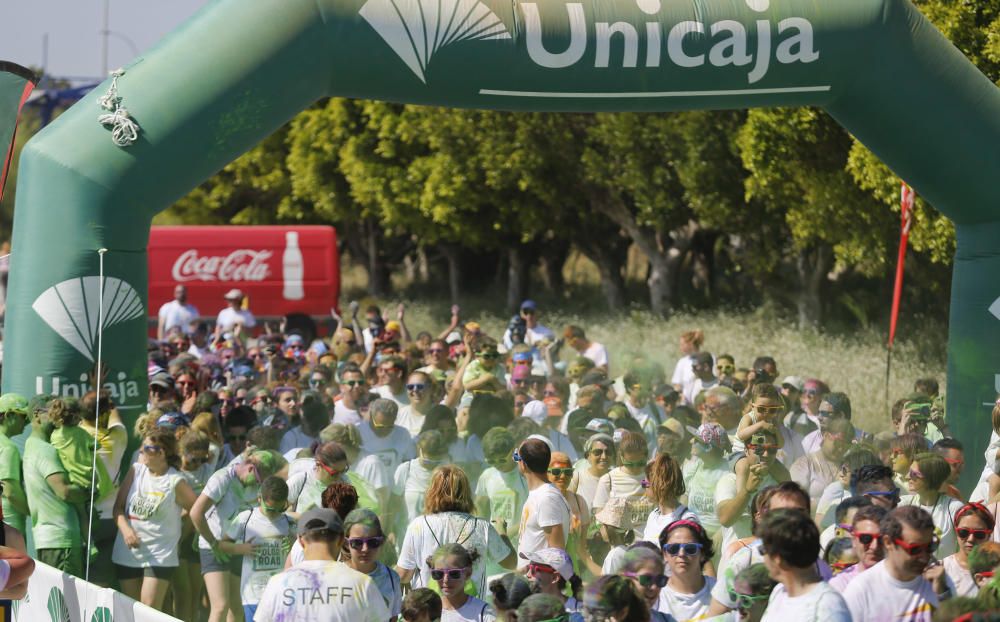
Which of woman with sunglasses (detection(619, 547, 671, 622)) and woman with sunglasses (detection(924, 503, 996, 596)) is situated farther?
woman with sunglasses (detection(924, 503, 996, 596))

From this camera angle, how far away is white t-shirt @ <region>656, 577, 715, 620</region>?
5.04 m

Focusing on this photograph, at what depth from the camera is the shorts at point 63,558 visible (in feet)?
23.9

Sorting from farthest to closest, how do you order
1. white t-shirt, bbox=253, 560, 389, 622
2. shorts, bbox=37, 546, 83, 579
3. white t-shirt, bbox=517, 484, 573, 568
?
1. shorts, bbox=37, 546, 83, 579
2. white t-shirt, bbox=517, 484, 573, 568
3. white t-shirt, bbox=253, 560, 389, 622

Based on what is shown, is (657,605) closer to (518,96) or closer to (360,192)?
(518,96)

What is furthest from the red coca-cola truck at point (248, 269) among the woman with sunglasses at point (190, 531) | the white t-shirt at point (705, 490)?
the white t-shirt at point (705, 490)

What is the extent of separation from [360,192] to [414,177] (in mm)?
2494

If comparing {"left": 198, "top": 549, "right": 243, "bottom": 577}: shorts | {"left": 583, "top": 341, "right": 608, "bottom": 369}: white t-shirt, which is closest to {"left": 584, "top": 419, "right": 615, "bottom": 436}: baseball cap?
{"left": 198, "top": 549, "right": 243, "bottom": 577}: shorts

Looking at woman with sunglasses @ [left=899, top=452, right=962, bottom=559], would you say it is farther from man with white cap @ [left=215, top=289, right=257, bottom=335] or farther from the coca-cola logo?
the coca-cola logo

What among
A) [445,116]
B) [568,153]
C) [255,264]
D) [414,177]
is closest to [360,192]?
[414,177]

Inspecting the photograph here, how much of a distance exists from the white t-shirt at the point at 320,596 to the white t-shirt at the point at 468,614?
0.28 meters

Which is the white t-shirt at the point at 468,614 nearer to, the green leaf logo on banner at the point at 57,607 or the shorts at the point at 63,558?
the green leaf logo on banner at the point at 57,607

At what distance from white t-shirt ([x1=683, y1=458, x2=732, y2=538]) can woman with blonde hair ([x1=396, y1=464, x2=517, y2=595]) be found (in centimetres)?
125

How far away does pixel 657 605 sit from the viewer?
200 inches

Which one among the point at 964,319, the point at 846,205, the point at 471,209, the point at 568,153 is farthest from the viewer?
the point at 471,209
